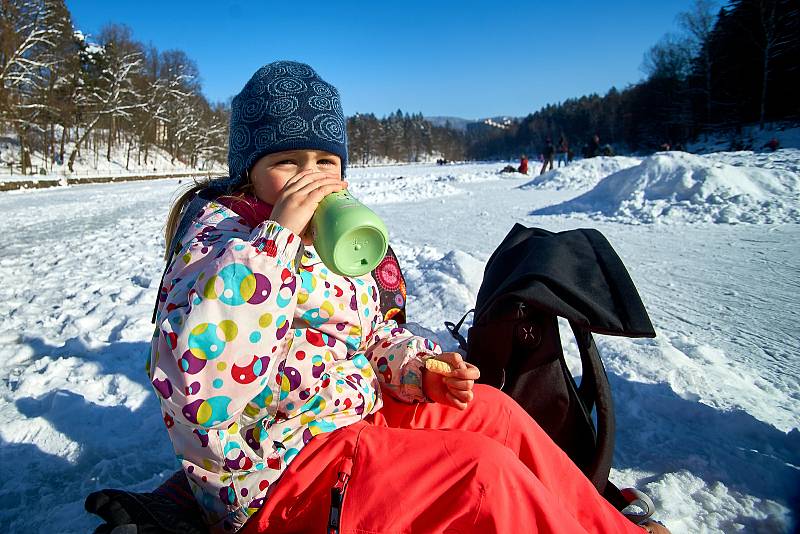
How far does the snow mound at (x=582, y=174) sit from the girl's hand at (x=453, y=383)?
1325 centimetres

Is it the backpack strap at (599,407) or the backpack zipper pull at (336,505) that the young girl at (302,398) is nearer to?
the backpack zipper pull at (336,505)

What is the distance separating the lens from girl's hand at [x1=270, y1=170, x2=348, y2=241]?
3.83 ft

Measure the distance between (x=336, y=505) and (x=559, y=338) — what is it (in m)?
1.02

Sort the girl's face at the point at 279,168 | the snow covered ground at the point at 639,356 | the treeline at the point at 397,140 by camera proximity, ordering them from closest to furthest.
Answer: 1. the girl's face at the point at 279,168
2. the snow covered ground at the point at 639,356
3. the treeline at the point at 397,140

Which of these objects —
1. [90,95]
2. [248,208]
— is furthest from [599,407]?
[90,95]

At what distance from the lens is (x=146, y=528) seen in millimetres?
1063

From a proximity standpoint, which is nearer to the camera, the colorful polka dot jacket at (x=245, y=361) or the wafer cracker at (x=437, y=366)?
the colorful polka dot jacket at (x=245, y=361)

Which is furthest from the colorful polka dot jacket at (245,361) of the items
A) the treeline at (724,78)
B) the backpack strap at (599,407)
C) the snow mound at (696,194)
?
the treeline at (724,78)

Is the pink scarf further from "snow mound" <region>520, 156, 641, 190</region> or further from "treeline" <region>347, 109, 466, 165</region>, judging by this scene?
"treeline" <region>347, 109, 466, 165</region>

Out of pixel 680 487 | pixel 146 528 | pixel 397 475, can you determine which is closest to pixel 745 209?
pixel 680 487

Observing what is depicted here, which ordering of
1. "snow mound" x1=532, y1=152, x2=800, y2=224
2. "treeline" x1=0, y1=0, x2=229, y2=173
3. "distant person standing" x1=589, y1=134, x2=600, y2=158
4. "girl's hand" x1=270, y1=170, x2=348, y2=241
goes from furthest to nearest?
"treeline" x1=0, y1=0, x2=229, y2=173
"distant person standing" x1=589, y1=134, x2=600, y2=158
"snow mound" x1=532, y1=152, x2=800, y2=224
"girl's hand" x1=270, y1=170, x2=348, y2=241

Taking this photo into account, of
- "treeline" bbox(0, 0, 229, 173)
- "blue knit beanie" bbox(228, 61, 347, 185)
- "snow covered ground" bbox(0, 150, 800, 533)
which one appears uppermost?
"treeline" bbox(0, 0, 229, 173)

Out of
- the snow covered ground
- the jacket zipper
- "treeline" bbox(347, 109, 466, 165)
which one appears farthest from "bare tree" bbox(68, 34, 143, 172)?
"treeline" bbox(347, 109, 466, 165)

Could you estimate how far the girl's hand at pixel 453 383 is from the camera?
1.34m
